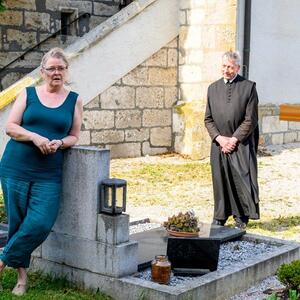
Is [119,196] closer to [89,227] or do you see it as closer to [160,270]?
[89,227]

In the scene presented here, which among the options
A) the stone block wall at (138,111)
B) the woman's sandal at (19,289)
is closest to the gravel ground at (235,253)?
the woman's sandal at (19,289)

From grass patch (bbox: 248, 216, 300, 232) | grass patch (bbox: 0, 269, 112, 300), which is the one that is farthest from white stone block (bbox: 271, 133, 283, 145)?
grass patch (bbox: 0, 269, 112, 300)

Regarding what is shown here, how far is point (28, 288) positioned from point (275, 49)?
398 inches

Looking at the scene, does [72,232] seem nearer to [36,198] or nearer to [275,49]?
[36,198]

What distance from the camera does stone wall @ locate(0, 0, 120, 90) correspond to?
1252 cm

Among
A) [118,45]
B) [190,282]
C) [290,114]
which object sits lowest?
[190,282]

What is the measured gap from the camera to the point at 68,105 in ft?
16.5

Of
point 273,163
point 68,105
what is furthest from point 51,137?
point 273,163

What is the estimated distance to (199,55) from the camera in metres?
12.5

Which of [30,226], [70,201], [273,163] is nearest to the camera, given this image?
[30,226]

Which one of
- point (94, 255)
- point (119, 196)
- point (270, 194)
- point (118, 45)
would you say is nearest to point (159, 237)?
point (94, 255)

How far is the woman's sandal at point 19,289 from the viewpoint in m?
4.92

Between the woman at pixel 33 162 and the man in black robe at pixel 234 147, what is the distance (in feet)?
7.92

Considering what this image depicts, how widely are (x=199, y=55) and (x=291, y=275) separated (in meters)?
7.99
